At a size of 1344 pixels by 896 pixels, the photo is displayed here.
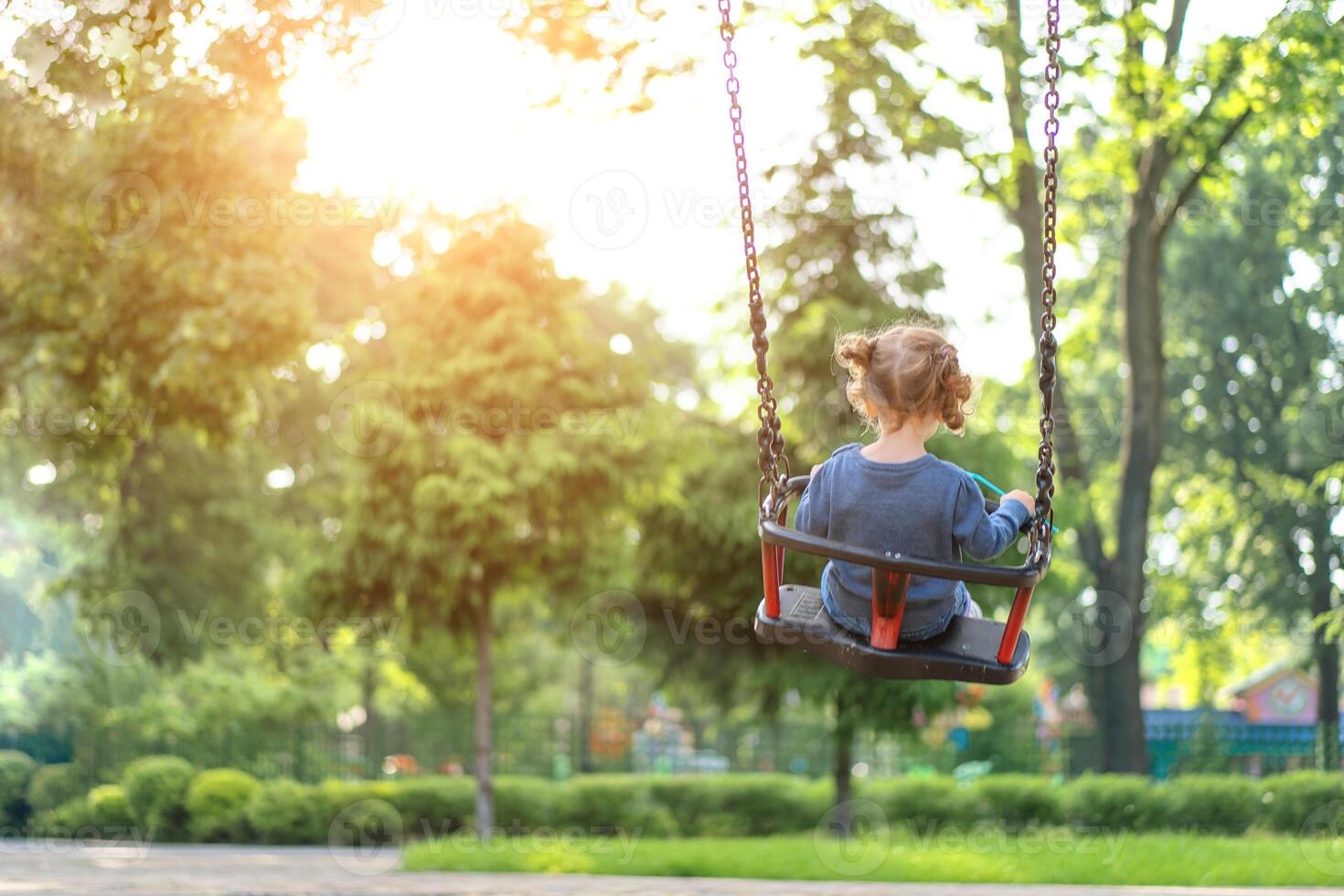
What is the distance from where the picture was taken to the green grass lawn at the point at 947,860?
12.5m

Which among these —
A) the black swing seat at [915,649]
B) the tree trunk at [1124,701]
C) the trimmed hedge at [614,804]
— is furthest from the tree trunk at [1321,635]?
the black swing seat at [915,649]

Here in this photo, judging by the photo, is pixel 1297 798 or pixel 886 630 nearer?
pixel 886 630

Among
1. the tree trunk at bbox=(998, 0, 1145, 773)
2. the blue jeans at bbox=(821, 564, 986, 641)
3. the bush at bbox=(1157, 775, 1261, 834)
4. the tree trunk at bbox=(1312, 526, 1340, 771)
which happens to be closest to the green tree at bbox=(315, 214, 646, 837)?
the tree trunk at bbox=(998, 0, 1145, 773)

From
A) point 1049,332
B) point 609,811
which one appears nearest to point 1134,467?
point 609,811

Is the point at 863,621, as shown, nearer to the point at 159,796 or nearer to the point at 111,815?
the point at 159,796

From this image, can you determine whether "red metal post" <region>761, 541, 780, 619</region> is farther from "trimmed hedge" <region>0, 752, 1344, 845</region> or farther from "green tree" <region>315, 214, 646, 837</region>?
"trimmed hedge" <region>0, 752, 1344, 845</region>

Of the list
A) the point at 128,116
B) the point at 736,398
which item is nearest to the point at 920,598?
the point at 128,116

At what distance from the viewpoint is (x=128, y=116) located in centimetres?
1192

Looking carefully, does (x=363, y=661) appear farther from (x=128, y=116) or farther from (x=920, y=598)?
(x=920, y=598)

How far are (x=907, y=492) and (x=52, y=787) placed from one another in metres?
18.7

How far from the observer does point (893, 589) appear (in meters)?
5.03

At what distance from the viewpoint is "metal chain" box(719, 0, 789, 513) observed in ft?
17.3

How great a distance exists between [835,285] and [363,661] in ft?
62.7

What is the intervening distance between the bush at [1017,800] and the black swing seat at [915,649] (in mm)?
14957
